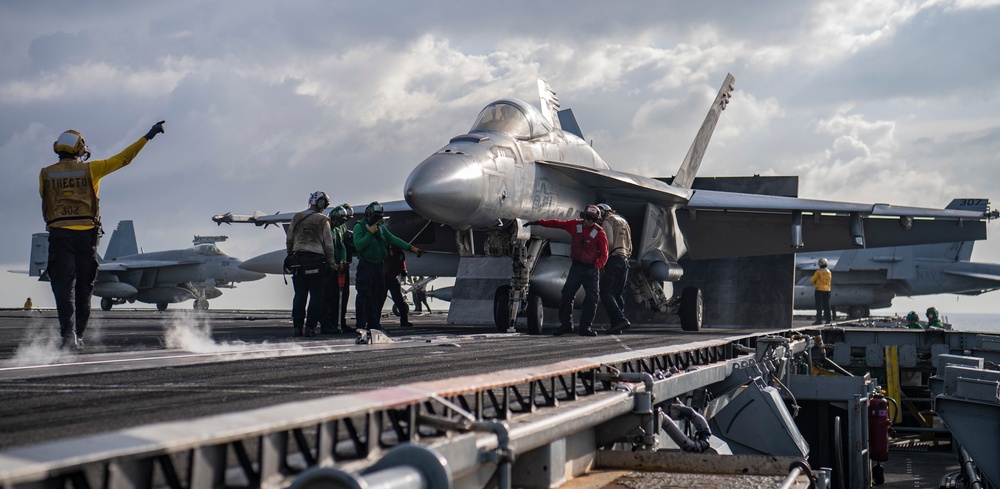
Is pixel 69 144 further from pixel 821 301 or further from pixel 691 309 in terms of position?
pixel 821 301

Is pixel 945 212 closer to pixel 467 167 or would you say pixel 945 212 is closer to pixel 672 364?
pixel 467 167

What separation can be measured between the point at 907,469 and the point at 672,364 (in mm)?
12175

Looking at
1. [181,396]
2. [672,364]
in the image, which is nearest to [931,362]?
[672,364]

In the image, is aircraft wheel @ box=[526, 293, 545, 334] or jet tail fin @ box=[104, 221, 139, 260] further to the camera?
jet tail fin @ box=[104, 221, 139, 260]

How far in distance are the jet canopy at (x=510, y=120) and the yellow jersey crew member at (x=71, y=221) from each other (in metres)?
6.66

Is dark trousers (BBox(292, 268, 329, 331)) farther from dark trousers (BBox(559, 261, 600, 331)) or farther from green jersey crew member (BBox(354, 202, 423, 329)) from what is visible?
dark trousers (BBox(559, 261, 600, 331))

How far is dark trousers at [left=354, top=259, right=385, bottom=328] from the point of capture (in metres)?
13.0

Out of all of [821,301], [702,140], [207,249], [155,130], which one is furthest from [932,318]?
[207,249]

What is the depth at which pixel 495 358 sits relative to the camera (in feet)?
24.0

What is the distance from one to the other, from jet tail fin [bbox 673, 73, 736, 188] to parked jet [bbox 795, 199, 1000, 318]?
85.7 ft

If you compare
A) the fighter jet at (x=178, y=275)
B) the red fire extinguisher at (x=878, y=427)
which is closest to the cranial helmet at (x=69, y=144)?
the red fire extinguisher at (x=878, y=427)

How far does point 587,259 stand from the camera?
12812 mm

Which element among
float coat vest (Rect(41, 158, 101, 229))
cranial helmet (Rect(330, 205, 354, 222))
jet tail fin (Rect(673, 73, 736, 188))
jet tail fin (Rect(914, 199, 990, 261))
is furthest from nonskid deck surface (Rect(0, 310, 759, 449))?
jet tail fin (Rect(914, 199, 990, 261))

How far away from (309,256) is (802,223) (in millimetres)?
11982
